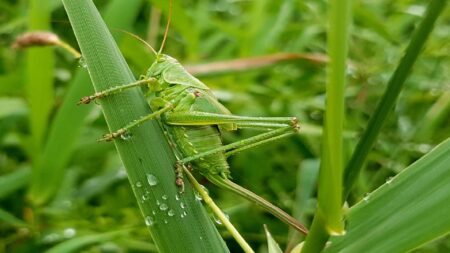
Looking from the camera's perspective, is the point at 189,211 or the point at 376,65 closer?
the point at 189,211

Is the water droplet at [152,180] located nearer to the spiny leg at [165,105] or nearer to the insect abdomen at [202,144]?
the spiny leg at [165,105]

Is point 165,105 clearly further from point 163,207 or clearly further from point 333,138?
point 333,138

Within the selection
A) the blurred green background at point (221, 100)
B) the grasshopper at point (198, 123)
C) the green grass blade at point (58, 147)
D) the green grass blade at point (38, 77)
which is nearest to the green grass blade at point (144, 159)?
the grasshopper at point (198, 123)

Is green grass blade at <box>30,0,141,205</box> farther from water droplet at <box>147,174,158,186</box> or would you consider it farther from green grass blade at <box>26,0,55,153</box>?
water droplet at <box>147,174,158,186</box>

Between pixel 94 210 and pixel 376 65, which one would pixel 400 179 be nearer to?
pixel 94 210

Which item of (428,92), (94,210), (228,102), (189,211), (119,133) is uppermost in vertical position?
(228,102)

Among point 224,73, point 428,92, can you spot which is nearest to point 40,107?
point 224,73
